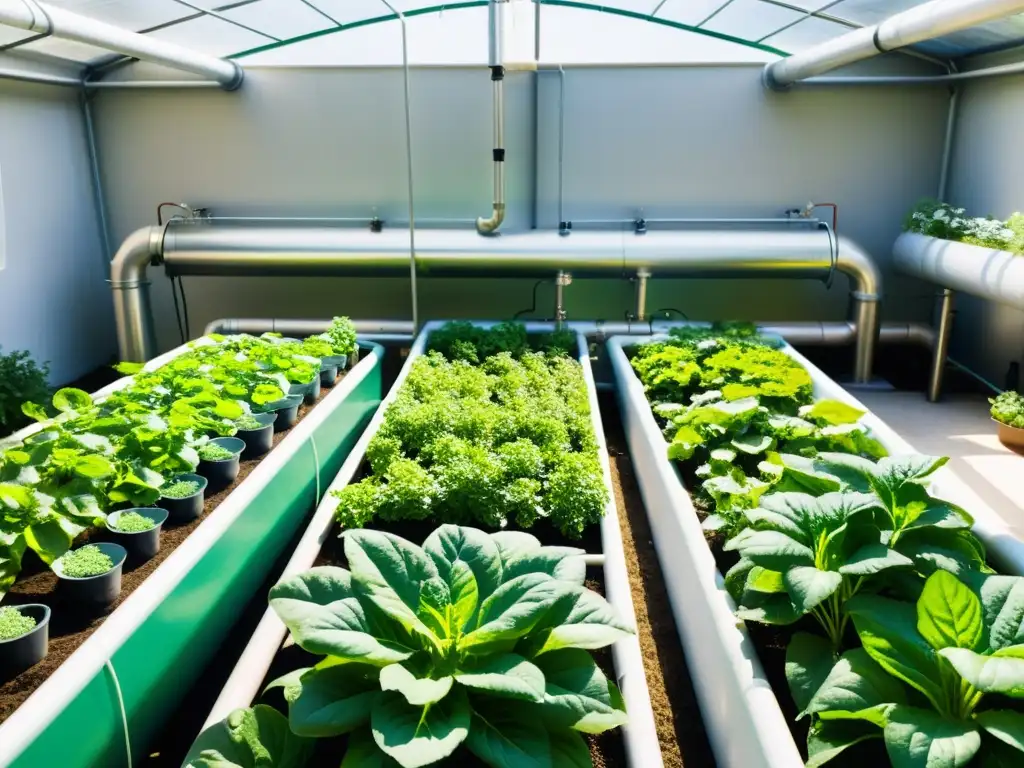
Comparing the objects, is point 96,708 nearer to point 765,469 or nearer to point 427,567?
point 427,567

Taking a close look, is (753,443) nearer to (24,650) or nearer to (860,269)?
(24,650)

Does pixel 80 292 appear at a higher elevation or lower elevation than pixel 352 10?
lower

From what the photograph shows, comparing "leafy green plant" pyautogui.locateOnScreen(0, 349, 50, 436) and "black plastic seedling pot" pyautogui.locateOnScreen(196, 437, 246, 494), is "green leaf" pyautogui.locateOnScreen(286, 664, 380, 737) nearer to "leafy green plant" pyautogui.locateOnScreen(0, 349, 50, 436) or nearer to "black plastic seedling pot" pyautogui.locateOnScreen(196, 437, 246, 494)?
"black plastic seedling pot" pyautogui.locateOnScreen(196, 437, 246, 494)

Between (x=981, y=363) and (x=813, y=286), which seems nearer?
(x=981, y=363)

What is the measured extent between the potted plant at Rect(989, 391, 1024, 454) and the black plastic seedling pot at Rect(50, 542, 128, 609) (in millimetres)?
5053

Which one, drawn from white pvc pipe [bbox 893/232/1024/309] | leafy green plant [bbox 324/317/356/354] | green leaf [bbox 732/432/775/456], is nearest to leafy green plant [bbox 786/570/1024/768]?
green leaf [bbox 732/432/775/456]

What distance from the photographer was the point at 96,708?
2.07 m

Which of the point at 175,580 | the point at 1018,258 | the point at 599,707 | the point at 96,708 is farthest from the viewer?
the point at 1018,258

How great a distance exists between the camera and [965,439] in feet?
Result: 17.3

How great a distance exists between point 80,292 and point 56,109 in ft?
5.01

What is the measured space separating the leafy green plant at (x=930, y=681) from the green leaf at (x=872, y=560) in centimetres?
10

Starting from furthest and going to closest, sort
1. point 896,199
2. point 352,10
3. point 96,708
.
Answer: point 896,199, point 352,10, point 96,708

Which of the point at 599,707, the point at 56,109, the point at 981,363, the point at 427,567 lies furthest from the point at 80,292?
the point at 981,363

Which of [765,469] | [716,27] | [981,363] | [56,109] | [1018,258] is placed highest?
[716,27]
